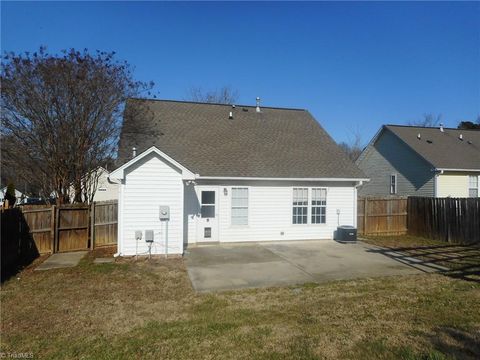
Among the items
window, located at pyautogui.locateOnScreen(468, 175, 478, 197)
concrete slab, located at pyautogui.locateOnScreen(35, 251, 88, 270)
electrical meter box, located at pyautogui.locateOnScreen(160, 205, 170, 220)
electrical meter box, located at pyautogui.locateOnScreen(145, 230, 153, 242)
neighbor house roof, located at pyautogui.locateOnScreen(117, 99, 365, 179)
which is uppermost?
neighbor house roof, located at pyautogui.locateOnScreen(117, 99, 365, 179)

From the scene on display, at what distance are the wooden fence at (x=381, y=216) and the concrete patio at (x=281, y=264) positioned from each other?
3582 mm

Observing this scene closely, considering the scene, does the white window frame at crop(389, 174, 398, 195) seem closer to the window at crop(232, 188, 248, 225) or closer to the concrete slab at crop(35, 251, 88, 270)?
the window at crop(232, 188, 248, 225)

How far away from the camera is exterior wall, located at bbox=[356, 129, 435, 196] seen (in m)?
20.2

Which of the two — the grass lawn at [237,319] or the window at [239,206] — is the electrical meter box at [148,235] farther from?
the window at [239,206]

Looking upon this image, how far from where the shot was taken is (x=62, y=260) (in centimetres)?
1086

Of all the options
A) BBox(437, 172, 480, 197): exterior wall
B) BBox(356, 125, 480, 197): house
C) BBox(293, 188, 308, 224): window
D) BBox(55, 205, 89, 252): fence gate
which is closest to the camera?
BBox(55, 205, 89, 252): fence gate

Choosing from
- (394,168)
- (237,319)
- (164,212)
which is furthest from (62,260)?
(394,168)

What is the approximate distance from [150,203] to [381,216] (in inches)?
469

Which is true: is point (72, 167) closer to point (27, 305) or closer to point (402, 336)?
point (27, 305)

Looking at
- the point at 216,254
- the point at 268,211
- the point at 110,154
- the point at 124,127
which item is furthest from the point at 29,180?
the point at 268,211

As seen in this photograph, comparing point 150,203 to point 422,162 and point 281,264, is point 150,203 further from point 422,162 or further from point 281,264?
point 422,162

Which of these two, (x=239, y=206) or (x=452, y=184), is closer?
(x=239, y=206)

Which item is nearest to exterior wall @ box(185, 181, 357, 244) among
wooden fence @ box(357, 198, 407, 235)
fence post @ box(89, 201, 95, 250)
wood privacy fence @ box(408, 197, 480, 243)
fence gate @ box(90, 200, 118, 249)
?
wooden fence @ box(357, 198, 407, 235)

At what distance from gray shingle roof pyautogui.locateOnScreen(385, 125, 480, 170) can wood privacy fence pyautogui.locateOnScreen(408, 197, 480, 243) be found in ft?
11.5
